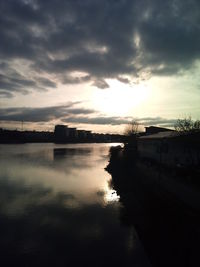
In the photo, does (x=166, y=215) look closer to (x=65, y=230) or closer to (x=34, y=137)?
(x=65, y=230)

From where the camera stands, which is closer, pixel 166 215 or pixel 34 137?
pixel 166 215

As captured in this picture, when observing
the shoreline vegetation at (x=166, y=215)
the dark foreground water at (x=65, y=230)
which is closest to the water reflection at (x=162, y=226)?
the shoreline vegetation at (x=166, y=215)

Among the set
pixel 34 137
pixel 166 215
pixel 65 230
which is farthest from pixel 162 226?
pixel 34 137

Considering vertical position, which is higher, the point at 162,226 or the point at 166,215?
the point at 166,215

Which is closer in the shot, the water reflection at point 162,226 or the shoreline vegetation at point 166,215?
the water reflection at point 162,226

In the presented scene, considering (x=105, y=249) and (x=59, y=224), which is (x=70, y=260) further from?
(x=59, y=224)

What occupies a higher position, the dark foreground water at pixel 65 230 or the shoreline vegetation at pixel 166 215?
the shoreline vegetation at pixel 166 215

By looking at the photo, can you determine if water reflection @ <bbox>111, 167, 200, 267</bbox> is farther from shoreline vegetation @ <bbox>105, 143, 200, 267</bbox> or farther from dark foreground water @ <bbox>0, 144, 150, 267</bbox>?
dark foreground water @ <bbox>0, 144, 150, 267</bbox>

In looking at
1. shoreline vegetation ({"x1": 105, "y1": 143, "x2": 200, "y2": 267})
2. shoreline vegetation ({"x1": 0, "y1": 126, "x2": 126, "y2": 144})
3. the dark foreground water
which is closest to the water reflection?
shoreline vegetation ({"x1": 105, "y1": 143, "x2": 200, "y2": 267})

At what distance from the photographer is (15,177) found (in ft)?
92.3

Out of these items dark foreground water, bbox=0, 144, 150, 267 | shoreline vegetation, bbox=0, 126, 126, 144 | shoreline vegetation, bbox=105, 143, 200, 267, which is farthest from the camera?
shoreline vegetation, bbox=0, 126, 126, 144

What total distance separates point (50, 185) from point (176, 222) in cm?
1541

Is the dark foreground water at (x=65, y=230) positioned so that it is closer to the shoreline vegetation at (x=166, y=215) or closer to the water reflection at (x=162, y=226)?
the water reflection at (x=162, y=226)

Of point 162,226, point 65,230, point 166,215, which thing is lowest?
point 65,230
